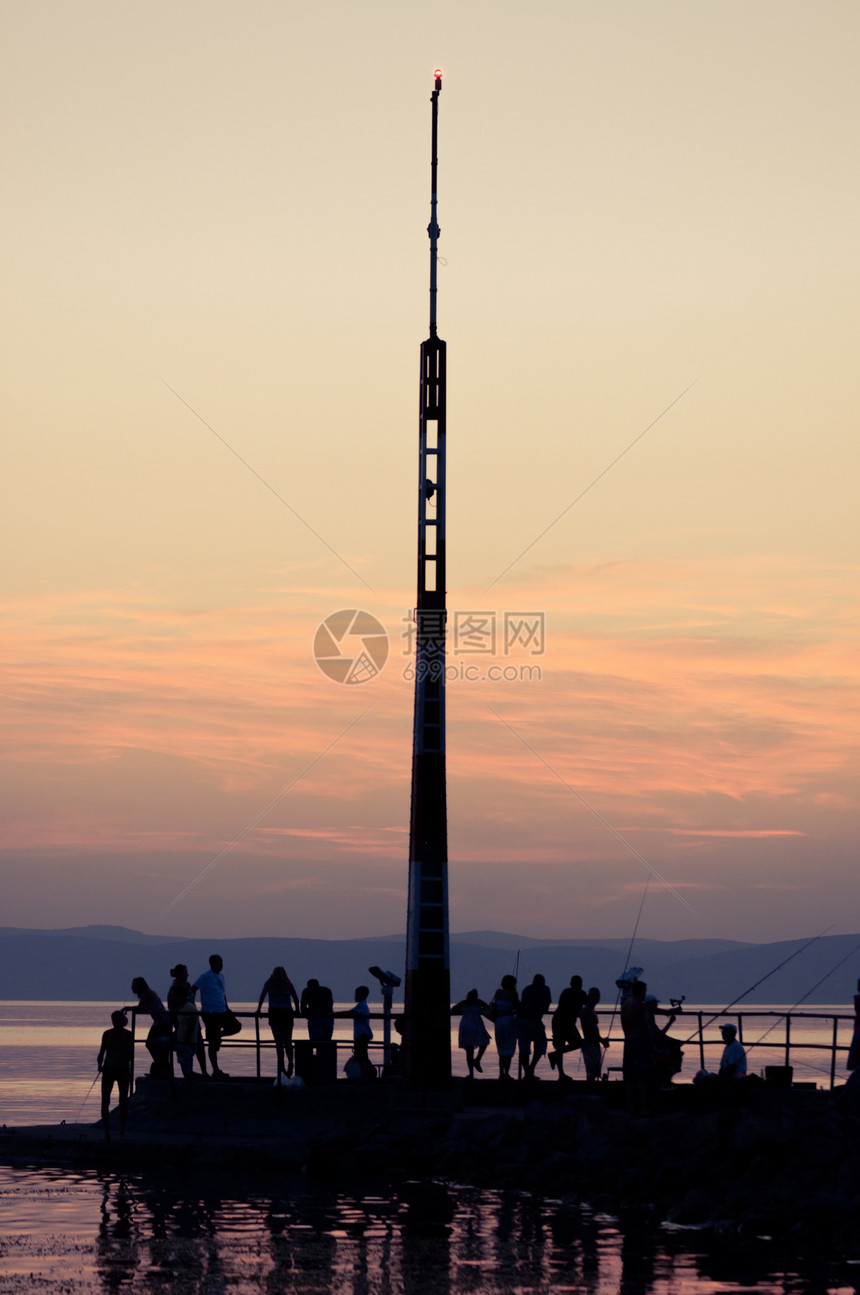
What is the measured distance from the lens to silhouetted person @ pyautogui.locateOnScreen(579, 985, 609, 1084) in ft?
87.8

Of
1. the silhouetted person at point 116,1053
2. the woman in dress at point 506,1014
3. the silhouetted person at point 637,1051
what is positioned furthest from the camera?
the woman in dress at point 506,1014

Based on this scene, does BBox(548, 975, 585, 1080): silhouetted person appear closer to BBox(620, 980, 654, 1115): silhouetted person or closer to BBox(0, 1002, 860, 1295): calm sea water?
BBox(620, 980, 654, 1115): silhouetted person

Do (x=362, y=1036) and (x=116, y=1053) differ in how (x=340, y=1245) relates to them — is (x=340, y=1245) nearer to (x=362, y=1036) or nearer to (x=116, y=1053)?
(x=116, y=1053)

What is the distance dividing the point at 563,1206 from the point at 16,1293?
8.35m

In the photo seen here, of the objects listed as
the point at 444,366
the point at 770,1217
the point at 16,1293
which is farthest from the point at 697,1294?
the point at 444,366

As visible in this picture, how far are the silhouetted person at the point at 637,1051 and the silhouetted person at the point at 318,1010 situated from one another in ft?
15.4

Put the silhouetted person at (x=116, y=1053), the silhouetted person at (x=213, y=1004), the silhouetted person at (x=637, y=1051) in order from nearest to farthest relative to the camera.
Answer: the silhouetted person at (x=637, y=1051)
the silhouetted person at (x=116, y=1053)
the silhouetted person at (x=213, y=1004)

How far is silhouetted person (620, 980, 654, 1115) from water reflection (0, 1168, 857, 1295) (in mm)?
3068

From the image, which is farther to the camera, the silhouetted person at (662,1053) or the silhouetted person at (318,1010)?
the silhouetted person at (318,1010)

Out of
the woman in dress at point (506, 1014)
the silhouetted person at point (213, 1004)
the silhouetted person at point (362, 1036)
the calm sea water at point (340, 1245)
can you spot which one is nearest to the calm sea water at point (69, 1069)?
the silhouetted person at point (213, 1004)

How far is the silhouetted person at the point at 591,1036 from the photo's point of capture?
26.8 m

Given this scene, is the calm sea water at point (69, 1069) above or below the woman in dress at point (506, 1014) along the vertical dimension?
below

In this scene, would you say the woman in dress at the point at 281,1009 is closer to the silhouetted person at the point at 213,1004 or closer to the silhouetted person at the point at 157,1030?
the silhouetted person at the point at 213,1004

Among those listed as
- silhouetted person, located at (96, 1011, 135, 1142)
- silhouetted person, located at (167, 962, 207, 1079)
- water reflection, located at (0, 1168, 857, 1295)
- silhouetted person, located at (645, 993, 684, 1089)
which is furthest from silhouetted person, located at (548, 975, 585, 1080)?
silhouetted person, located at (96, 1011, 135, 1142)
